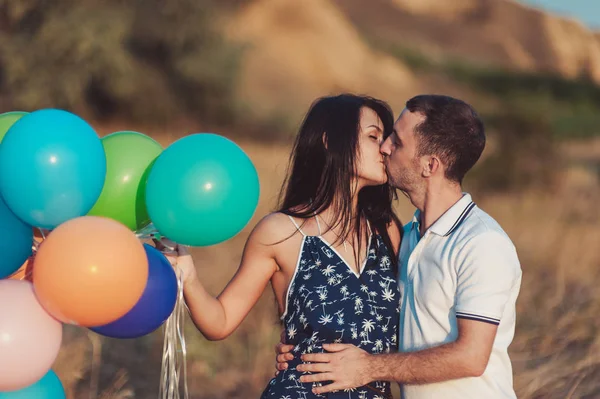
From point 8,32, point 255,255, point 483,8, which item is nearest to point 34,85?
point 8,32

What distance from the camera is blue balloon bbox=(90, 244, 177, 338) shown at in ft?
7.06

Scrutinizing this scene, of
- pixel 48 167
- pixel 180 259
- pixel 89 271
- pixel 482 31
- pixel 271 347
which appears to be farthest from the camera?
pixel 482 31

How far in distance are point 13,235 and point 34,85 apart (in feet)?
39.2

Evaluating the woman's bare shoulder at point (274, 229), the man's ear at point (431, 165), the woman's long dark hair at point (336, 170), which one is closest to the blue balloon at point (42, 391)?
the woman's bare shoulder at point (274, 229)

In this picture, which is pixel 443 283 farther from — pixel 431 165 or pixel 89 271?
pixel 89 271

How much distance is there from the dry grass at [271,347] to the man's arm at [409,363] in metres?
1.56

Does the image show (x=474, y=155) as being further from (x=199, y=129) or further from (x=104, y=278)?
(x=199, y=129)

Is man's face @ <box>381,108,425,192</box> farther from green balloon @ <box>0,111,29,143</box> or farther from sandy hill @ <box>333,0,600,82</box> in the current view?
sandy hill @ <box>333,0,600,82</box>

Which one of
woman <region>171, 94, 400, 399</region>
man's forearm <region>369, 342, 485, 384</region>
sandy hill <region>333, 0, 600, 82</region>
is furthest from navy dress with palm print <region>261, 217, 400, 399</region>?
sandy hill <region>333, 0, 600, 82</region>

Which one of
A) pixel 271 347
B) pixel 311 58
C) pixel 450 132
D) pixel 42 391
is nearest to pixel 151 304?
pixel 42 391

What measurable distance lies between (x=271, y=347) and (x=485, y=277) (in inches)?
119

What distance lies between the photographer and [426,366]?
2271 mm

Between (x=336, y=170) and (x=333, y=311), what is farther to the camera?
(x=336, y=170)

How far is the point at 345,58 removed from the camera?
30.4m
